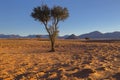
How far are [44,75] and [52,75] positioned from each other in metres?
0.40

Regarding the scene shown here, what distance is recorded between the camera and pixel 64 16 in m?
24.5

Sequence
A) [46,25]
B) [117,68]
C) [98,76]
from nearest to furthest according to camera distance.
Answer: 1. [98,76]
2. [117,68]
3. [46,25]

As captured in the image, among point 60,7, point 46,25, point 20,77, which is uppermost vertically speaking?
point 60,7

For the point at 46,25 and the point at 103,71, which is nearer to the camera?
the point at 103,71

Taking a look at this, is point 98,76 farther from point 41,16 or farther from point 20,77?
point 41,16

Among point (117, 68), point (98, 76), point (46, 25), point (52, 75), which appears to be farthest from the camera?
point (46, 25)

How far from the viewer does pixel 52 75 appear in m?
9.25

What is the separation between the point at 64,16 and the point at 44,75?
1563 centimetres

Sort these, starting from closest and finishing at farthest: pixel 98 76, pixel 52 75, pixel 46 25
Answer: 1. pixel 98 76
2. pixel 52 75
3. pixel 46 25

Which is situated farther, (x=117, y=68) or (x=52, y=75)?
(x=117, y=68)

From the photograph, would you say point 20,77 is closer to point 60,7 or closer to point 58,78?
point 58,78

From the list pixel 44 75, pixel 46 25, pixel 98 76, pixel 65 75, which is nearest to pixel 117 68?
pixel 98 76

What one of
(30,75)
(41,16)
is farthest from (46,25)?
(30,75)

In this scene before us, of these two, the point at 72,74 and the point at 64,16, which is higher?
the point at 64,16
